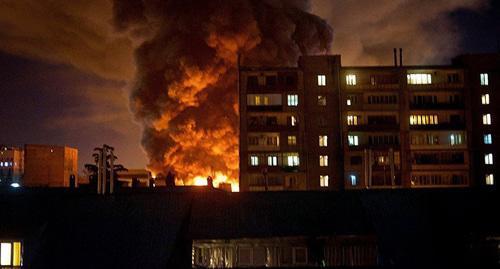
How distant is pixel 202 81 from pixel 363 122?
90.2 feet

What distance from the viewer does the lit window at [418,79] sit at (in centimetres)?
8544

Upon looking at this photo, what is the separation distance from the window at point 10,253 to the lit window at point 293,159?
53.4 m

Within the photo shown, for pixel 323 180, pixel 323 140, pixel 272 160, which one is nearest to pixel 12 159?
pixel 272 160

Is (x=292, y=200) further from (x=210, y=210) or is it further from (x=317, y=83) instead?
(x=317, y=83)

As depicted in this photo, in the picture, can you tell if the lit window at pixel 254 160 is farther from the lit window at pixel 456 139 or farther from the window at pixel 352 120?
the lit window at pixel 456 139

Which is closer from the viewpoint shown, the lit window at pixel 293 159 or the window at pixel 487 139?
the lit window at pixel 293 159

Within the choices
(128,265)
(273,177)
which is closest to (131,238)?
(128,265)

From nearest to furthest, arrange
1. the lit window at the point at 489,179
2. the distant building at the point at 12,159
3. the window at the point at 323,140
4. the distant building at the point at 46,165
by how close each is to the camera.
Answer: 1. the lit window at the point at 489,179
2. the window at the point at 323,140
3. the distant building at the point at 46,165
4. the distant building at the point at 12,159

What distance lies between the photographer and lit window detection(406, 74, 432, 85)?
280 feet

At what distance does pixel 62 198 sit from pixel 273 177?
161 feet

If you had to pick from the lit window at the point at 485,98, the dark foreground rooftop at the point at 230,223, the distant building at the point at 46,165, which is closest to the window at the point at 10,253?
the dark foreground rooftop at the point at 230,223

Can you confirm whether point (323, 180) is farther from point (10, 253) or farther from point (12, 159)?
point (12, 159)

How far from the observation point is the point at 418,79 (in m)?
85.7

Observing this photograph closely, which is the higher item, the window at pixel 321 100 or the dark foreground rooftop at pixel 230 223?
the window at pixel 321 100
